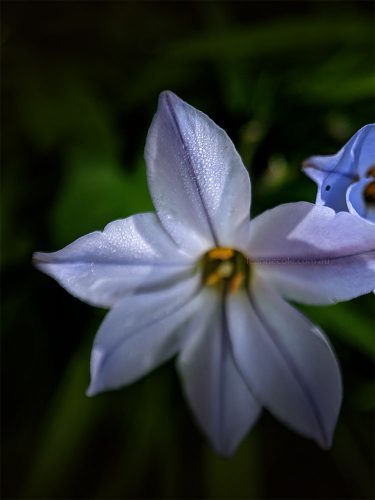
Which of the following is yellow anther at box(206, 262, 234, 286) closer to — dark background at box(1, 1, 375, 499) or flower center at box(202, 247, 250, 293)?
flower center at box(202, 247, 250, 293)

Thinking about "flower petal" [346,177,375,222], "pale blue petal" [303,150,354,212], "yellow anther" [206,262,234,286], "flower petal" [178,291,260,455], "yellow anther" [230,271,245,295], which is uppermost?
"pale blue petal" [303,150,354,212]

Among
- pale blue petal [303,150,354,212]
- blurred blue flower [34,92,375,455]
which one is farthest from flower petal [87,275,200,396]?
pale blue petal [303,150,354,212]

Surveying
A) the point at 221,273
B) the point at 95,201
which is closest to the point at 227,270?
the point at 221,273

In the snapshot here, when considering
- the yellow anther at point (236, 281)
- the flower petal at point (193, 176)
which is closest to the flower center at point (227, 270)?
the yellow anther at point (236, 281)

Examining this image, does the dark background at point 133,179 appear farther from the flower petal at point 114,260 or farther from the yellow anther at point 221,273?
the flower petal at point 114,260

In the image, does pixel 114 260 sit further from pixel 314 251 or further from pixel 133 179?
pixel 133 179

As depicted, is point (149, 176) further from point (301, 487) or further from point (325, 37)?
point (301, 487)

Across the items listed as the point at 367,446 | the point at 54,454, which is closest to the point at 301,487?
the point at 367,446
